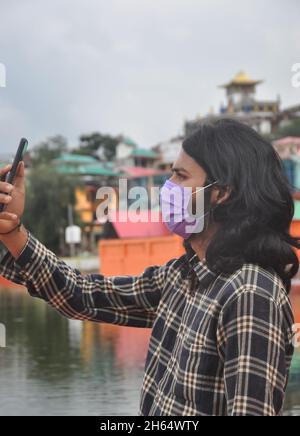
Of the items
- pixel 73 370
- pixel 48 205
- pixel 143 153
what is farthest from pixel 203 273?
pixel 143 153

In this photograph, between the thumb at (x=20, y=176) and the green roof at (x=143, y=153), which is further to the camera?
the green roof at (x=143, y=153)

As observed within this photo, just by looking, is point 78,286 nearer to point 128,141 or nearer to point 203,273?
point 203,273

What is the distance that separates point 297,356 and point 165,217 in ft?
26.4

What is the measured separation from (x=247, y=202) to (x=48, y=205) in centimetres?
3868

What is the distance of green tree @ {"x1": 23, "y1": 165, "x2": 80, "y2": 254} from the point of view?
39594mm

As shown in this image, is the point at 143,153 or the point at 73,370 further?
the point at 143,153

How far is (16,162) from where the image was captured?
1771 mm

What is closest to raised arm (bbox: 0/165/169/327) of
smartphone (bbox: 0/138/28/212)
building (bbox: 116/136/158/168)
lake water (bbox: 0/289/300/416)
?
smartphone (bbox: 0/138/28/212)

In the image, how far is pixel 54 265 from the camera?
78.6 inches

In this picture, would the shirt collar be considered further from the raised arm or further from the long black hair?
the raised arm

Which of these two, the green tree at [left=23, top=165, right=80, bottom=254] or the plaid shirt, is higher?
the green tree at [left=23, top=165, right=80, bottom=254]

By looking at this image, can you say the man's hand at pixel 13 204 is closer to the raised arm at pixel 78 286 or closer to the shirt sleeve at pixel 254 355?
the raised arm at pixel 78 286

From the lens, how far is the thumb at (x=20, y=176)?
5.91 feet

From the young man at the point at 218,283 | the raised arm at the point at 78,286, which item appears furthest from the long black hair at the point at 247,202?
the raised arm at the point at 78,286
